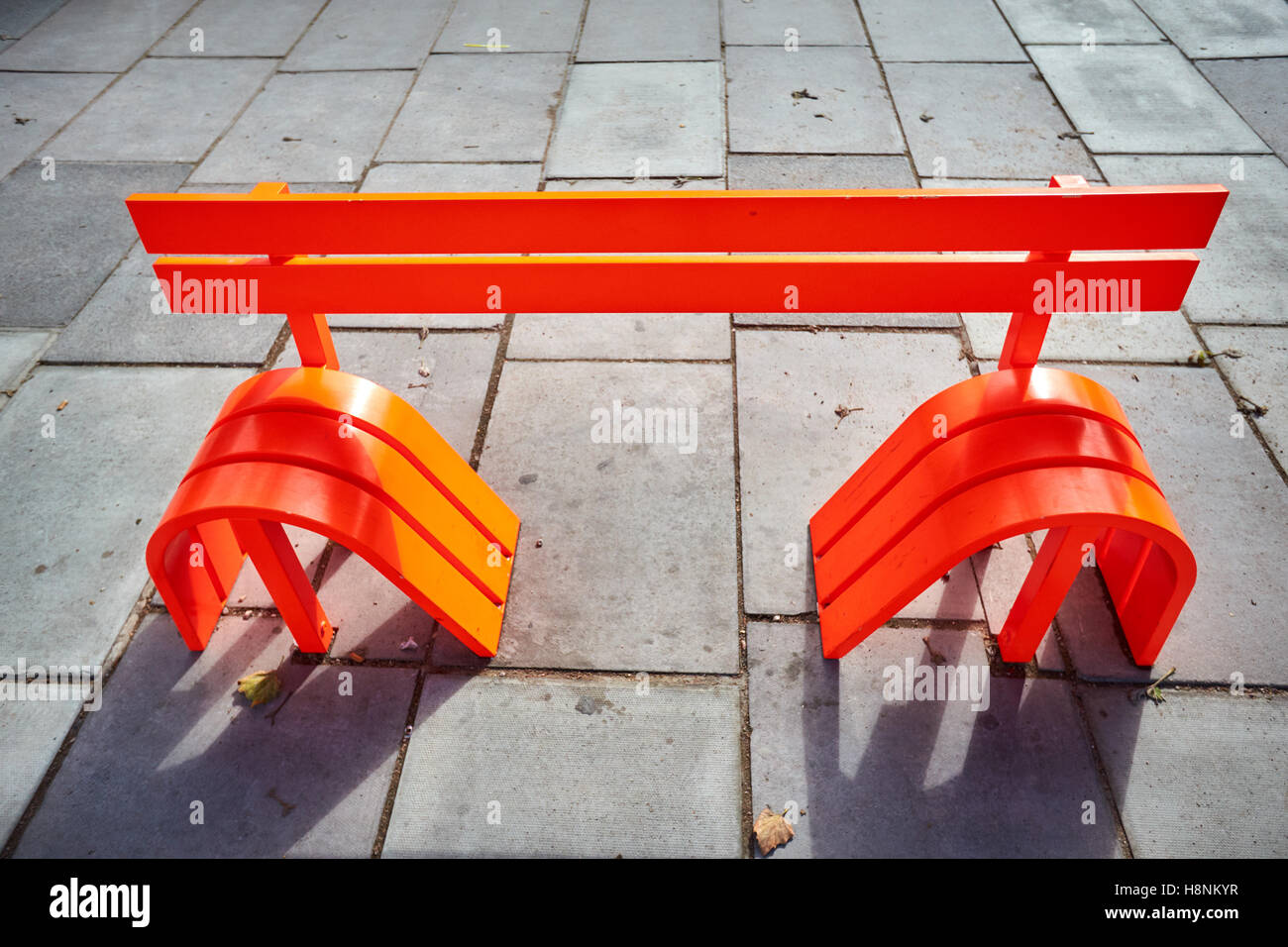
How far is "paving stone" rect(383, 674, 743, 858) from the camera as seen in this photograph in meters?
2.57

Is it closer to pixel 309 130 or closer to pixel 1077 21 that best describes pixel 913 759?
pixel 309 130

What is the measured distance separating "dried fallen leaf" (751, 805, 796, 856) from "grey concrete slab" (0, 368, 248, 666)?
2.41 m

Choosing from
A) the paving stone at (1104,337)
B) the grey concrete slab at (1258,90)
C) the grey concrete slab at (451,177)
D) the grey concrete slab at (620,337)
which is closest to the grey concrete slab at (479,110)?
the grey concrete slab at (451,177)

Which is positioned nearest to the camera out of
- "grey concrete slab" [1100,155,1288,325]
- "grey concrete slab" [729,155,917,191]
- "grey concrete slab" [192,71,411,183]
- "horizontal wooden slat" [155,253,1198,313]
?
"horizontal wooden slat" [155,253,1198,313]

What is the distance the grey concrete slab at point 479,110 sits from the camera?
5574mm

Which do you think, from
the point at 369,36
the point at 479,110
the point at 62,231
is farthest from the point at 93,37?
the point at 479,110

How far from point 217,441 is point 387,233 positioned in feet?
2.93

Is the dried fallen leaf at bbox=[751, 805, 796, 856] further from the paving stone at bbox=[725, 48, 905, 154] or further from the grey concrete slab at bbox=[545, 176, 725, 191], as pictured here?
the paving stone at bbox=[725, 48, 905, 154]

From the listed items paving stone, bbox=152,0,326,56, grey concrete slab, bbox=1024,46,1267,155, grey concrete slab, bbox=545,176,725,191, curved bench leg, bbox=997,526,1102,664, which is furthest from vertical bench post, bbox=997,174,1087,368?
paving stone, bbox=152,0,326,56

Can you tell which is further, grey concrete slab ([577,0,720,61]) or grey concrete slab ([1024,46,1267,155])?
grey concrete slab ([577,0,720,61])

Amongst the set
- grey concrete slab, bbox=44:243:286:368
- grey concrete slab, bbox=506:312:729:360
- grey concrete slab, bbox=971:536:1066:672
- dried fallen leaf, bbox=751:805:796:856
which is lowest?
dried fallen leaf, bbox=751:805:796:856

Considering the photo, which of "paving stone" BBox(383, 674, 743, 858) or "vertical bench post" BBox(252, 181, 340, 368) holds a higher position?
"vertical bench post" BBox(252, 181, 340, 368)
